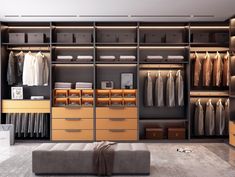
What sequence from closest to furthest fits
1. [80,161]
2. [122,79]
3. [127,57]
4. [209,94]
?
[80,161], [127,57], [209,94], [122,79]

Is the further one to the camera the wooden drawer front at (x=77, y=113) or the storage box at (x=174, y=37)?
the storage box at (x=174, y=37)

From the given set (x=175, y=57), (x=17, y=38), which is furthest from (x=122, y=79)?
(x=17, y=38)

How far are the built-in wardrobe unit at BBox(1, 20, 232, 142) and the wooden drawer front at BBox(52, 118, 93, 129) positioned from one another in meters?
0.02

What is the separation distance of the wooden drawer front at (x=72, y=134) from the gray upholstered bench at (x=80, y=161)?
2775mm

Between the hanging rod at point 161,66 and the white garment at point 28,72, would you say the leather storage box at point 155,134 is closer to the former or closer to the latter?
the hanging rod at point 161,66

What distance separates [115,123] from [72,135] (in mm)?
987

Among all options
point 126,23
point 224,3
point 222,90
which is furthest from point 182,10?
point 222,90

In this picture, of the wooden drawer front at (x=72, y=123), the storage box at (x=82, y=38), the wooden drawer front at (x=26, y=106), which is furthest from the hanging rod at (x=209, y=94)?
the wooden drawer front at (x=26, y=106)

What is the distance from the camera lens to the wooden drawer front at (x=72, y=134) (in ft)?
25.6

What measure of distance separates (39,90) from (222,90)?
14.1 ft

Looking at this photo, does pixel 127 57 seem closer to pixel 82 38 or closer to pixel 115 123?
pixel 82 38

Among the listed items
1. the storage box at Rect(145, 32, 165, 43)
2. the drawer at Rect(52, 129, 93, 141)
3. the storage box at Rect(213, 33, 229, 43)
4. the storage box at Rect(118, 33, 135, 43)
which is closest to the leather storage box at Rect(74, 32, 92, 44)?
the storage box at Rect(118, 33, 135, 43)

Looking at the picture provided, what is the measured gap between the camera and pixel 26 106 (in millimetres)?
7805

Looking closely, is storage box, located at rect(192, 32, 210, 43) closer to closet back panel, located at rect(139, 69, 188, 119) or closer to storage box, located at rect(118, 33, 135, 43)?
closet back panel, located at rect(139, 69, 188, 119)
